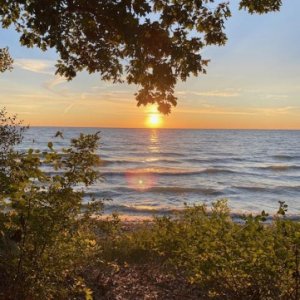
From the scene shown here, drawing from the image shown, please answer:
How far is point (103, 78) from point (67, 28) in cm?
113

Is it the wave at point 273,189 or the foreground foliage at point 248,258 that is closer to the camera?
the foreground foliage at point 248,258

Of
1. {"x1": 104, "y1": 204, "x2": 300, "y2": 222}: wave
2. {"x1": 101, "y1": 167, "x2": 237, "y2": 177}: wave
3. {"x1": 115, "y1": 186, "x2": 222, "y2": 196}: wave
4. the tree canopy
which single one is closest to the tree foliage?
the tree canopy

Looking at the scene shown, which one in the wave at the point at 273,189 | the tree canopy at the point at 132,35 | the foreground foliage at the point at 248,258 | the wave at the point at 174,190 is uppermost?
the tree canopy at the point at 132,35

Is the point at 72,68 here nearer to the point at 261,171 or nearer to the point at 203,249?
the point at 203,249

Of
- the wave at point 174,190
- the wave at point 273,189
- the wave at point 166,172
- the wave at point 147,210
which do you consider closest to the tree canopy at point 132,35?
the wave at point 147,210

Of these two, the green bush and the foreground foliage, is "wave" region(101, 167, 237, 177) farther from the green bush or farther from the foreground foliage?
the green bush

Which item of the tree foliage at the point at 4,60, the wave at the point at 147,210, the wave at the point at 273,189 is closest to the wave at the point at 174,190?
the wave at the point at 273,189

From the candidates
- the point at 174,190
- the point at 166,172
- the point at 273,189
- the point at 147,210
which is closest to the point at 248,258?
the point at 147,210

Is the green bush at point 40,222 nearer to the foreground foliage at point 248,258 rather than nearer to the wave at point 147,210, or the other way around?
the foreground foliage at point 248,258

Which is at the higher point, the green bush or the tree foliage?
the tree foliage

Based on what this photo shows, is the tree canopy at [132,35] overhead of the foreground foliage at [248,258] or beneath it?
overhead

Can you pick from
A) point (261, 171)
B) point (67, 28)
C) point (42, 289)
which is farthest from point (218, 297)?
point (261, 171)

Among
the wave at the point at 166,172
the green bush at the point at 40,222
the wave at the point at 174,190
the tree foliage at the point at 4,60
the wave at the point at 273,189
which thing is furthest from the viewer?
the wave at the point at 166,172

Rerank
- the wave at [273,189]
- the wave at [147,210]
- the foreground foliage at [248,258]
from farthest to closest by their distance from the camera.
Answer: the wave at [273,189], the wave at [147,210], the foreground foliage at [248,258]
